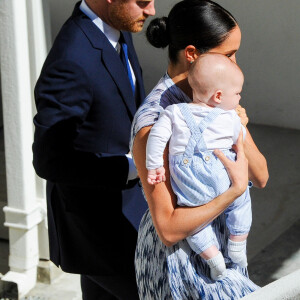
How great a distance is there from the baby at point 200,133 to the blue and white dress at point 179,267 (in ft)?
Result: 0.33

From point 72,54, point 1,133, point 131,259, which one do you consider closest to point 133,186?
point 131,259

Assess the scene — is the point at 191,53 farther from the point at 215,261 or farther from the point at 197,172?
the point at 215,261

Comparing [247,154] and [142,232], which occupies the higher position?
[247,154]

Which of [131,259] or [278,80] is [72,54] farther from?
[278,80]

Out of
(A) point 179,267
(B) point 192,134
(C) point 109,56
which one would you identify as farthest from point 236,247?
(C) point 109,56

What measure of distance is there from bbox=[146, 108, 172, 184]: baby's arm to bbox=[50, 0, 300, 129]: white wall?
13.1ft

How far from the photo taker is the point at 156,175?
92.7 inches

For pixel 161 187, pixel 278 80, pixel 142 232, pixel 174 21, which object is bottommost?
pixel 278 80

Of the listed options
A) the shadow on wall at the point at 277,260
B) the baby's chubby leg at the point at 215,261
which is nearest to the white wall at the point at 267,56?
the shadow on wall at the point at 277,260

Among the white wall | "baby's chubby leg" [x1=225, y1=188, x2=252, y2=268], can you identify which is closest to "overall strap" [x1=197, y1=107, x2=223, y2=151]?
"baby's chubby leg" [x1=225, y1=188, x2=252, y2=268]

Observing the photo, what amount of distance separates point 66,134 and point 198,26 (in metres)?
0.61

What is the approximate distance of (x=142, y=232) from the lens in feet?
8.79

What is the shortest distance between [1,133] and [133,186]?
4224mm

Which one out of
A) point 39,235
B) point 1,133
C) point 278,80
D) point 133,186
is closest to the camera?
point 133,186
